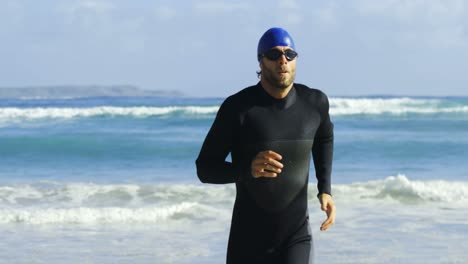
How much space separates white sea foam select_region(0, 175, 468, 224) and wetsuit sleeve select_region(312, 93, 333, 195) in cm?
696

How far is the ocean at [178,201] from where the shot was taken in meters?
8.41

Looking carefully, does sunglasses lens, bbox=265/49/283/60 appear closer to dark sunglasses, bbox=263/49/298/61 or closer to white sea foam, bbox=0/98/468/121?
dark sunglasses, bbox=263/49/298/61

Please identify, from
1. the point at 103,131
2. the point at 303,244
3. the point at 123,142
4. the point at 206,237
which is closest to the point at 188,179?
the point at 206,237

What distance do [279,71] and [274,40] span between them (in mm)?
130

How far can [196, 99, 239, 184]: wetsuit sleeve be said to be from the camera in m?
3.47

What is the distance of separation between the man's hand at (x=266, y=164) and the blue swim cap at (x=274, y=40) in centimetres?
45

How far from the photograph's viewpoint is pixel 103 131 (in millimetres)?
30453

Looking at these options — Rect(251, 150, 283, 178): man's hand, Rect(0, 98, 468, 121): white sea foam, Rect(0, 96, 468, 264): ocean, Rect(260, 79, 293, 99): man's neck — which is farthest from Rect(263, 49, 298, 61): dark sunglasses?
Rect(0, 98, 468, 121): white sea foam

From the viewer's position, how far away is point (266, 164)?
3320 mm

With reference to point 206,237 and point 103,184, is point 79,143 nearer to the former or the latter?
point 103,184

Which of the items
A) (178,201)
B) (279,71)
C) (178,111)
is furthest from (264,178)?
(178,111)

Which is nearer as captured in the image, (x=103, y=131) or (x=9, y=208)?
(x=9, y=208)

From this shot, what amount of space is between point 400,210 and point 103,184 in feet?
19.9

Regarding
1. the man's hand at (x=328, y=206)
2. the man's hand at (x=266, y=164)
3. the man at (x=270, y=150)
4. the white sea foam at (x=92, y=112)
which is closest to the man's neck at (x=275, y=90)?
the man at (x=270, y=150)
